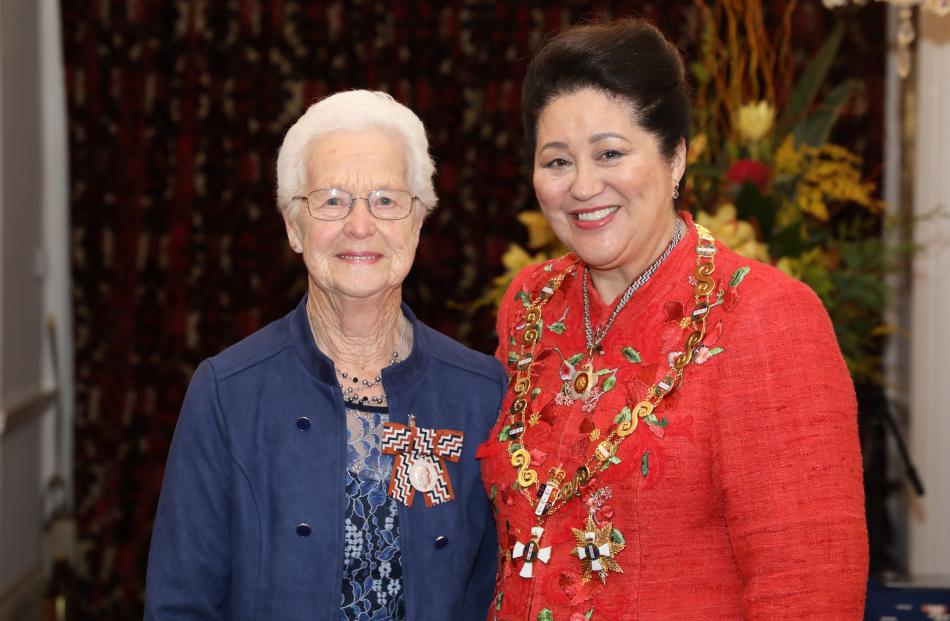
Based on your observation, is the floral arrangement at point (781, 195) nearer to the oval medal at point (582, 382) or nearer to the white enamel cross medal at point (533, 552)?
the oval medal at point (582, 382)

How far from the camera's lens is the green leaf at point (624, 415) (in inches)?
65.7

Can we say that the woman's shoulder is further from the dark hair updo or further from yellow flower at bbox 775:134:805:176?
yellow flower at bbox 775:134:805:176

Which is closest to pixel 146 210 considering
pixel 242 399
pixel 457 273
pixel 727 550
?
pixel 457 273

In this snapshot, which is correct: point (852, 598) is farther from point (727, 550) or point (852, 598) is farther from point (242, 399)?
point (242, 399)

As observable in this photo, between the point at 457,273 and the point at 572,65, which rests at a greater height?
the point at 572,65

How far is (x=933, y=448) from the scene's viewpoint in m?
3.53

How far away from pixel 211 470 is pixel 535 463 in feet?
1.79

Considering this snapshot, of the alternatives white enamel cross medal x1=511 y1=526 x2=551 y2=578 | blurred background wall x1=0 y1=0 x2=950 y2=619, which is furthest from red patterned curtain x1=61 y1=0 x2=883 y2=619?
white enamel cross medal x1=511 y1=526 x2=551 y2=578

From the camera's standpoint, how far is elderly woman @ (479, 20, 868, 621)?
1.50m

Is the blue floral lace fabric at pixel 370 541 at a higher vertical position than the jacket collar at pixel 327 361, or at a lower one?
lower

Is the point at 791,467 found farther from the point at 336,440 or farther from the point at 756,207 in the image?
the point at 756,207

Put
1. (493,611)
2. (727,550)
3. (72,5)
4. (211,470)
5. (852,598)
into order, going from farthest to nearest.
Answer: (72,5) → (493,611) → (211,470) → (727,550) → (852,598)

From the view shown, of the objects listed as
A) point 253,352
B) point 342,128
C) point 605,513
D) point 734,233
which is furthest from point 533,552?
point 734,233

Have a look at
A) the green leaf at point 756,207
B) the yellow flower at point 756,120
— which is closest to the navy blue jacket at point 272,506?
the green leaf at point 756,207
